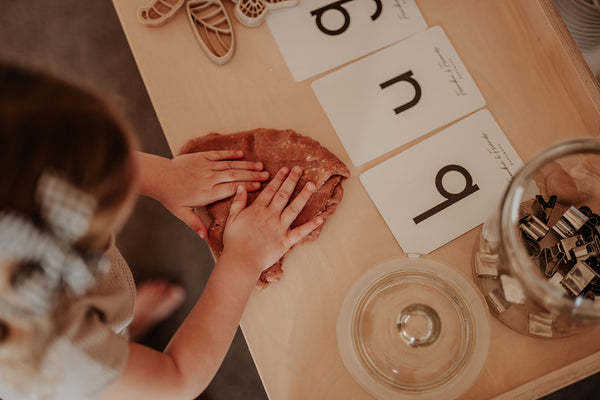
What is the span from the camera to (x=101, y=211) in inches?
17.9

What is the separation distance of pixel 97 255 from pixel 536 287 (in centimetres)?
46

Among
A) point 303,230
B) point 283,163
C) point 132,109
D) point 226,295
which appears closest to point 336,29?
point 283,163

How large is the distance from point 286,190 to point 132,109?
2.90ft

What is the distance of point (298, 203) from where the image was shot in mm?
672

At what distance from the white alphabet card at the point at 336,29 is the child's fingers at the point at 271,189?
0.18m

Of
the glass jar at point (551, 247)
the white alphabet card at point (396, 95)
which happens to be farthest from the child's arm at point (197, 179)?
the glass jar at point (551, 247)

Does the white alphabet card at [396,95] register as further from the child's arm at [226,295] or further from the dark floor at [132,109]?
the dark floor at [132,109]

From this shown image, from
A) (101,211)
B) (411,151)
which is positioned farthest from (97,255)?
(411,151)

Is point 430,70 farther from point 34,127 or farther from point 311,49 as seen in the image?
point 34,127

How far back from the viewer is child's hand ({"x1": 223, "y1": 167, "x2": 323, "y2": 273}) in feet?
2.14

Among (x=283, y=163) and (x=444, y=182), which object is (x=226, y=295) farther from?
(x=444, y=182)

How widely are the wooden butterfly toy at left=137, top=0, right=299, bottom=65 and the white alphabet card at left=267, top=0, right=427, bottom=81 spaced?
0.03 meters

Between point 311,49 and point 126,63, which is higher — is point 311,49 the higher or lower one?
the lower one

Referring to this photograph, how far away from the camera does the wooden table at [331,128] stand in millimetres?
618
